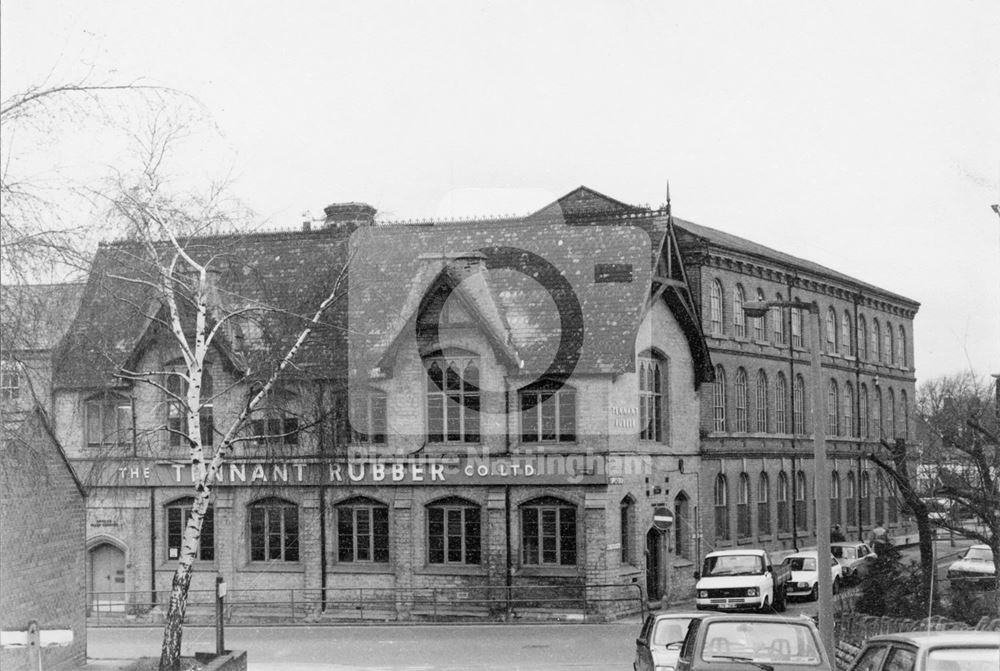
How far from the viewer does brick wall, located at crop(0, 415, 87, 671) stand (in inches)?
744

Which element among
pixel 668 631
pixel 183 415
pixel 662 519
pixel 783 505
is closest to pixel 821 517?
pixel 668 631

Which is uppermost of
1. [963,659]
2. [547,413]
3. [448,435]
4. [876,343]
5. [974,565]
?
[876,343]

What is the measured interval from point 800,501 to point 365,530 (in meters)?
20.4

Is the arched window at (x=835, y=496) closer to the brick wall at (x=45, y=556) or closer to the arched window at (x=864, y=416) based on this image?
the arched window at (x=864, y=416)

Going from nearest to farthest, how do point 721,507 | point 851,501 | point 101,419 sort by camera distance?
point 101,419
point 721,507
point 851,501

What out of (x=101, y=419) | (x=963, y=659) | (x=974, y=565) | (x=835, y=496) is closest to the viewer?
(x=963, y=659)

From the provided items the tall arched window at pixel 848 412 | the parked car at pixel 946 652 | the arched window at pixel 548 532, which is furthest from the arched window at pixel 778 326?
the parked car at pixel 946 652

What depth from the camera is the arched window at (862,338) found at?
56062 millimetres

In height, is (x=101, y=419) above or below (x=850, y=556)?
above

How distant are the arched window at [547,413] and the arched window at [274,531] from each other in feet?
22.4

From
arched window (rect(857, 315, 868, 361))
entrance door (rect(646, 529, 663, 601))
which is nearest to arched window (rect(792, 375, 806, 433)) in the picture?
arched window (rect(857, 315, 868, 361))

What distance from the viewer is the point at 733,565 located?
111 feet

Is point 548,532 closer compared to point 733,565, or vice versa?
point 733,565

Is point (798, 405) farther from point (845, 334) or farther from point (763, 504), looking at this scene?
point (845, 334)
